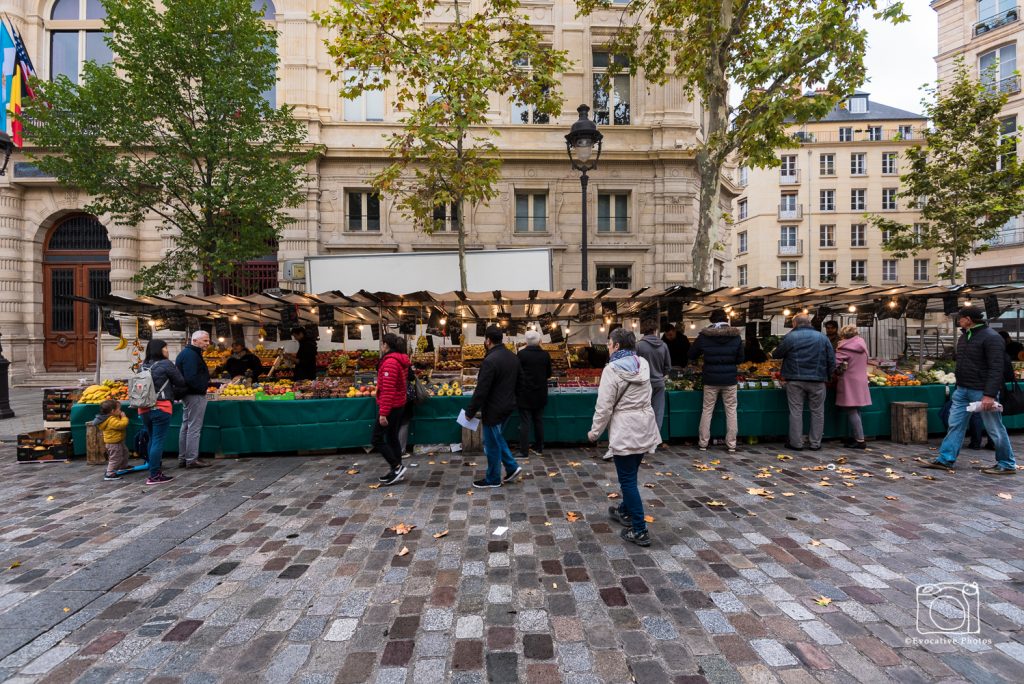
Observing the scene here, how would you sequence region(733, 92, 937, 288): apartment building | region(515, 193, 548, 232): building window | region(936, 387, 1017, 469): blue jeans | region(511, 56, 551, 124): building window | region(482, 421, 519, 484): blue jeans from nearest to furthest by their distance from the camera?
region(482, 421, 519, 484): blue jeans
region(936, 387, 1017, 469): blue jeans
region(511, 56, 551, 124): building window
region(515, 193, 548, 232): building window
region(733, 92, 937, 288): apartment building

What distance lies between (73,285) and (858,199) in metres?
51.8

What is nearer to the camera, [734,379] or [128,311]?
[734,379]

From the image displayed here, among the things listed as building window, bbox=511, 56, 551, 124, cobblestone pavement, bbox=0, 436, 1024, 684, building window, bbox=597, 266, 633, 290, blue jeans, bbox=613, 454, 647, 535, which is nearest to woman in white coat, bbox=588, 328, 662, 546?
blue jeans, bbox=613, 454, 647, 535

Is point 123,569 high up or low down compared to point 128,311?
down

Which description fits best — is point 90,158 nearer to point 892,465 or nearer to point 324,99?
point 324,99

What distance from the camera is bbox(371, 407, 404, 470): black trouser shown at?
576 centimetres

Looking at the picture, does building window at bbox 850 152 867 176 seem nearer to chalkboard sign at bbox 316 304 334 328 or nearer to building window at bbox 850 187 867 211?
building window at bbox 850 187 867 211

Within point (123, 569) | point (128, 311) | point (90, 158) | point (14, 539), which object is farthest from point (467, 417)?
point (90, 158)

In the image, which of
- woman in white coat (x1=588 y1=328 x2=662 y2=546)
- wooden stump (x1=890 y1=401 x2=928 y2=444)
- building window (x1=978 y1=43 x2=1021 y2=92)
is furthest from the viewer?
building window (x1=978 y1=43 x2=1021 y2=92)

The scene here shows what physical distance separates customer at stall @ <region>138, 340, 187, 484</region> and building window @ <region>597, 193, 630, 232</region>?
15.0 m

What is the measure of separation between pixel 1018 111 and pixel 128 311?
135 ft

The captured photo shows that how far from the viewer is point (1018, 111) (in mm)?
24625

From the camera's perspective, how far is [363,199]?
17156 millimetres

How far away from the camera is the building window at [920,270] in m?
35.9
